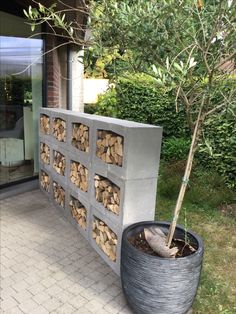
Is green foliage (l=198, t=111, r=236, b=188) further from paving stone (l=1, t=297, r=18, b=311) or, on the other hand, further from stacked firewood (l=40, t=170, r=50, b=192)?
paving stone (l=1, t=297, r=18, b=311)

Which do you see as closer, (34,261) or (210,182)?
(34,261)

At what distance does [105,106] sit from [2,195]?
14.1ft

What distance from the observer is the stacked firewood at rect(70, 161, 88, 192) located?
3.73 metres

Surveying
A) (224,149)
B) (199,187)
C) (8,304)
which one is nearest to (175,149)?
(224,149)

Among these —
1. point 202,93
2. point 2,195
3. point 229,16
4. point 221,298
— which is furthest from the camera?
point 2,195

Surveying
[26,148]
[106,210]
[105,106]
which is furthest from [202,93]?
[105,106]

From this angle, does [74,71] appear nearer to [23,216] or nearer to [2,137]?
[2,137]

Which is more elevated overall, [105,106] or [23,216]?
[105,106]

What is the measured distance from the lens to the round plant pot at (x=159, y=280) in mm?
2332

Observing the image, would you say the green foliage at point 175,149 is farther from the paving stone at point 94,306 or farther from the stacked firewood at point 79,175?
the paving stone at point 94,306

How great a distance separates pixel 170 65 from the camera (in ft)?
6.53

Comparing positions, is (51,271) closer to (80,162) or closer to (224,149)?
(80,162)

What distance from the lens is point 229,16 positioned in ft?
6.28

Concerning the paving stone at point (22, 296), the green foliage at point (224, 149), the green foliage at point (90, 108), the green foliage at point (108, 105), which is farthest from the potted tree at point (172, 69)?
the green foliage at point (90, 108)
